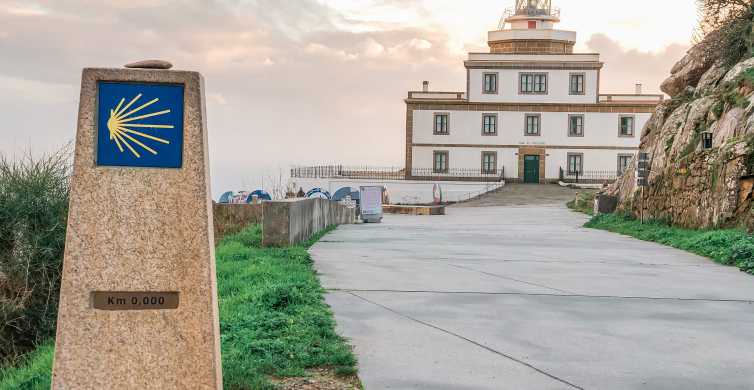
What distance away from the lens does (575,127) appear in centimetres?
6034

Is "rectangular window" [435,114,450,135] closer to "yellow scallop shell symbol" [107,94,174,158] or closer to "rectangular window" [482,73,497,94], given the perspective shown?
"rectangular window" [482,73,497,94]

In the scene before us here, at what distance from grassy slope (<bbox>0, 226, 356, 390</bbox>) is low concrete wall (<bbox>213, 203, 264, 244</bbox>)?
1015 cm

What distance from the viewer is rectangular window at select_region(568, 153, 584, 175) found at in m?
60.3

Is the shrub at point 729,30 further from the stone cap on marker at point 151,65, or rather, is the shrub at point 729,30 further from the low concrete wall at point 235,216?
the stone cap on marker at point 151,65

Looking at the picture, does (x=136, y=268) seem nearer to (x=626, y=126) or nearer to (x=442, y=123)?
(x=442, y=123)

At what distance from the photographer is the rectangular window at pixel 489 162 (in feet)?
198

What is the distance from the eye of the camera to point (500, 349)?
591 cm

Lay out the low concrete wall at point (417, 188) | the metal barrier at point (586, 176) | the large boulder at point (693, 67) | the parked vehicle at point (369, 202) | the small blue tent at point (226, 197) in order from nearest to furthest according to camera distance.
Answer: the large boulder at point (693, 67) → the parked vehicle at point (369, 202) → the small blue tent at point (226, 197) → the low concrete wall at point (417, 188) → the metal barrier at point (586, 176)

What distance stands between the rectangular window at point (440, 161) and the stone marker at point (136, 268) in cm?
5655

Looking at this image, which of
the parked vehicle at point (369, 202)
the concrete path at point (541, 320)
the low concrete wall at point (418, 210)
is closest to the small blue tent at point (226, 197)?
the low concrete wall at point (418, 210)

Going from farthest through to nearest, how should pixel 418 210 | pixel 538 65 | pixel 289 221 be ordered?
pixel 538 65 < pixel 418 210 < pixel 289 221

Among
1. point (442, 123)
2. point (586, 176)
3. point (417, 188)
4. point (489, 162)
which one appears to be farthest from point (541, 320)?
point (586, 176)

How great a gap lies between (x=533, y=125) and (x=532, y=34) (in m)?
7.03

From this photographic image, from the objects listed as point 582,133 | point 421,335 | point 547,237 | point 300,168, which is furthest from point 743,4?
point 300,168
